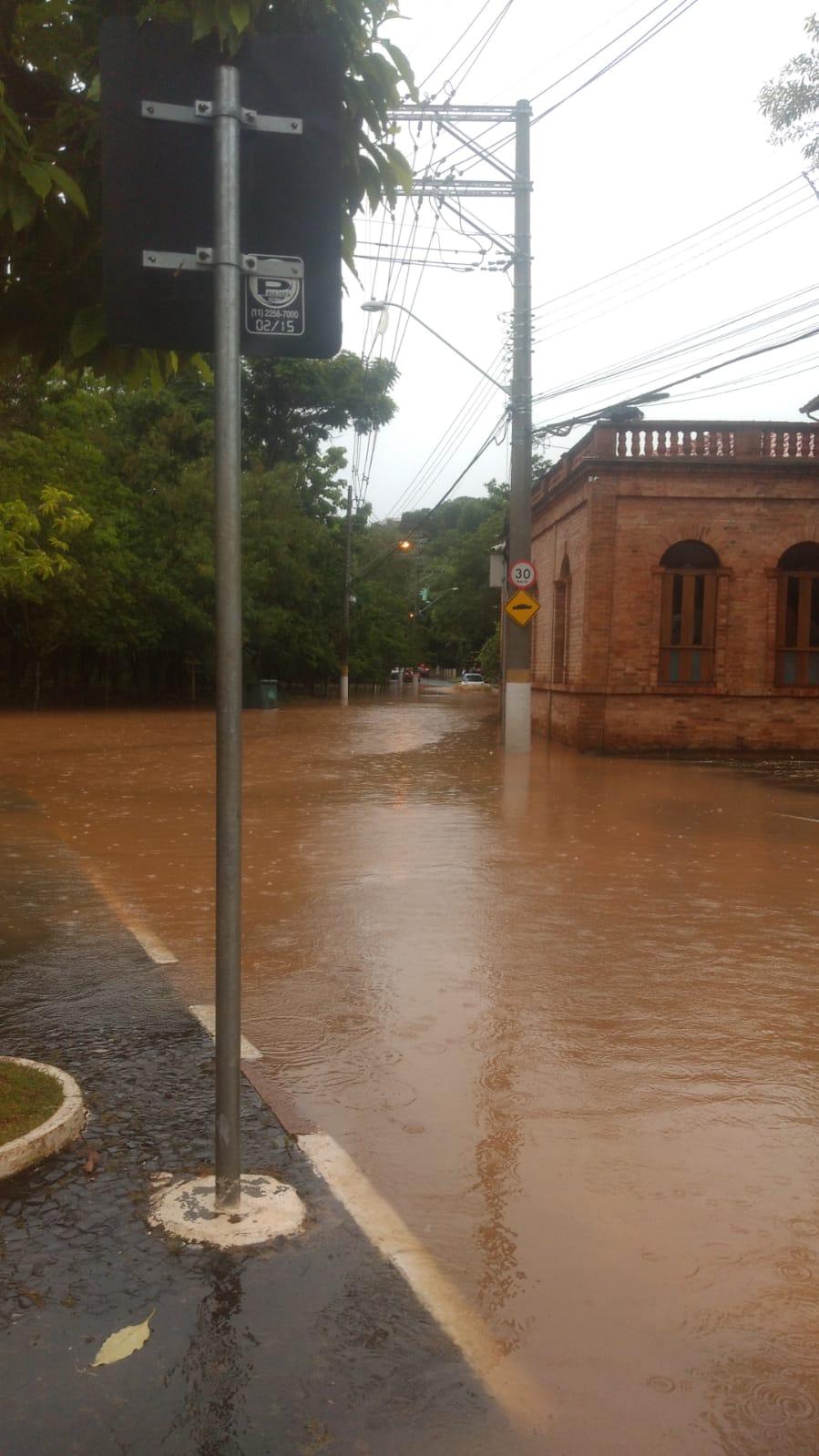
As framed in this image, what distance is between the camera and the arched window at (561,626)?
27141 mm

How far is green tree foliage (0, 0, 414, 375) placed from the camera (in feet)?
14.6

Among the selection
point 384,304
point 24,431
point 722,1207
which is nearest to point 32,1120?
point 722,1207

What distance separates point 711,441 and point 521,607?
18.0 feet

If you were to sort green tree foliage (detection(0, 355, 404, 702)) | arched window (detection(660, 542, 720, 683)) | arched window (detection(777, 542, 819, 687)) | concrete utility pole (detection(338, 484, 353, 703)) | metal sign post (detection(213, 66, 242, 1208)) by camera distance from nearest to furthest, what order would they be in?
metal sign post (detection(213, 66, 242, 1208)) → arched window (detection(660, 542, 720, 683)) → arched window (detection(777, 542, 819, 687)) → green tree foliage (detection(0, 355, 404, 702)) → concrete utility pole (detection(338, 484, 353, 703))

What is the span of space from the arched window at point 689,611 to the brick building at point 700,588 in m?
0.02

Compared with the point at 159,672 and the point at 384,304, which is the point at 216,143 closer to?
the point at 384,304

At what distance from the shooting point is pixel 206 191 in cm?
382

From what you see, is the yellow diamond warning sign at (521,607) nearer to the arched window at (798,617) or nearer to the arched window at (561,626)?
the arched window at (561,626)

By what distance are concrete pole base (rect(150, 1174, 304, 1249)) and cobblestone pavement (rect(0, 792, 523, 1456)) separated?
0.06m

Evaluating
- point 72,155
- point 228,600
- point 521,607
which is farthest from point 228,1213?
point 521,607

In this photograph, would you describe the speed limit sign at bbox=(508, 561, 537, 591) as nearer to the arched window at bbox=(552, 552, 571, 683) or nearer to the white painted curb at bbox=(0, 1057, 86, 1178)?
the arched window at bbox=(552, 552, 571, 683)

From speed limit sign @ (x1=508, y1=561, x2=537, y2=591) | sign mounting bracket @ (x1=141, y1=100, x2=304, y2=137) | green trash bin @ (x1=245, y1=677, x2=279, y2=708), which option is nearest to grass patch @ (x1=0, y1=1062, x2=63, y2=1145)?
sign mounting bracket @ (x1=141, y1=100, x2=304, y2=137)

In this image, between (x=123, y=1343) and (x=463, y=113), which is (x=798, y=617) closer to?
(x=463, y=113)

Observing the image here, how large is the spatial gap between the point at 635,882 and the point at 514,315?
1505 cm
